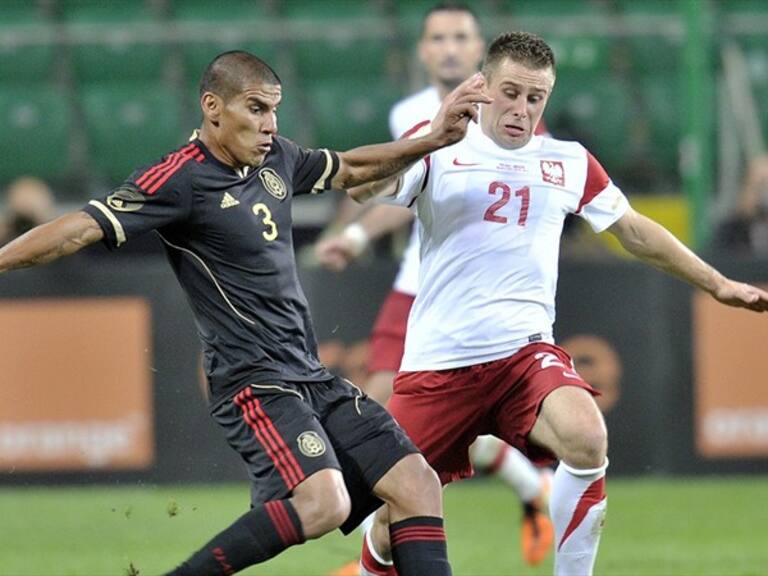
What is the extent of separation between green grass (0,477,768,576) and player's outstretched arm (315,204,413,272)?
1488 millimetres

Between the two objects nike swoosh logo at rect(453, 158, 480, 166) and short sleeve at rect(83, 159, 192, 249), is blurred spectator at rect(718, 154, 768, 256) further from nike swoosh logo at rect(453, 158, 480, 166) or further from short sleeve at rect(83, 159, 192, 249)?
short sleeve at rect(83, 159, 192, 249)

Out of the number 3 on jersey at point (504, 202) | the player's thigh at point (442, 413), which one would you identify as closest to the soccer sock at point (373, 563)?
the player's thigh at point (442, 413)

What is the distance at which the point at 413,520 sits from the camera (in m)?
5.92

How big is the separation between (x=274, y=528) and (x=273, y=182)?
1.27 m

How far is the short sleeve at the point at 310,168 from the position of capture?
6.25m

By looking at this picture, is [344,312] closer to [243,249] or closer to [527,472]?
[527,472]

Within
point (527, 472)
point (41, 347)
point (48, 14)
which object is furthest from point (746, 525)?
point (48, 14)

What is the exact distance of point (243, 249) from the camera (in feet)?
19.3

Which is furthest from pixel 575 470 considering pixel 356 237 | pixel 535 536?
pixel 535 536

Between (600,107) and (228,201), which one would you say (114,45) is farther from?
(228,201)

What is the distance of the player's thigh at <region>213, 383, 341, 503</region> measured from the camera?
5727 millimetres

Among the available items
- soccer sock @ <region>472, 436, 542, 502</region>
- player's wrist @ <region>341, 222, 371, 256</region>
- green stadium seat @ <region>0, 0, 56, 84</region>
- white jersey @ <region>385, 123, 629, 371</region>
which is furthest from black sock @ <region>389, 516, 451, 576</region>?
green stadium seat @ <region>0, 0, 56, 84</region>

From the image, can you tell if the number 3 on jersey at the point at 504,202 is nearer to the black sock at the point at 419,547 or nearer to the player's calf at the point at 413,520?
the player's calf at the point at 413,520

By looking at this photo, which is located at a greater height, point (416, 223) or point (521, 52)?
point (521, 52)
